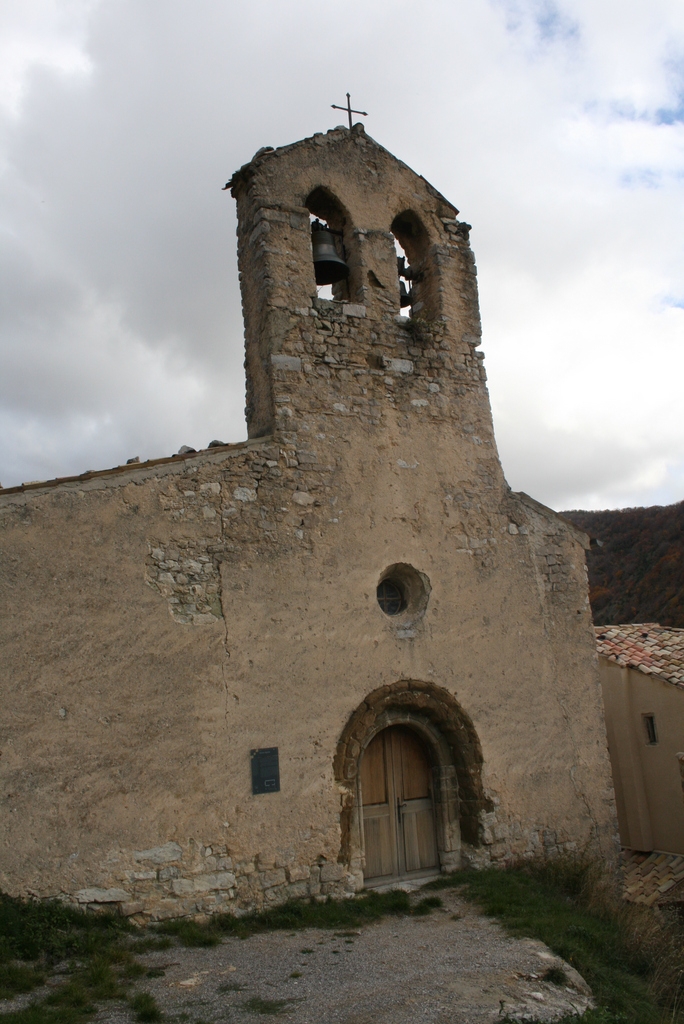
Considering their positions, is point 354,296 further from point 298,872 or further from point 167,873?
point 167,873

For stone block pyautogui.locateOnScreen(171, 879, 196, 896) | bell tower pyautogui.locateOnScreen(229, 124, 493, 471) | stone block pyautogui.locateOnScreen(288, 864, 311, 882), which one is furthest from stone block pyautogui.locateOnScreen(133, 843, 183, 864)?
bell tower pyautogui.locateOnScreen(229, 124, 493, 471)

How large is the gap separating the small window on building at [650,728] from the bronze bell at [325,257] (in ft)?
27.7

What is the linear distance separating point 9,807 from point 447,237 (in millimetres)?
7804

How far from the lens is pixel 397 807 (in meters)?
7.67

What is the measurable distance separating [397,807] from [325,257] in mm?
6079

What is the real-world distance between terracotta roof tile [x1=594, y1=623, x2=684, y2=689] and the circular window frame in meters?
5.45

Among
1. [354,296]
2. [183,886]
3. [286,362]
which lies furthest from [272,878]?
[354,296]

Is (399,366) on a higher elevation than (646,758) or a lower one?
higher

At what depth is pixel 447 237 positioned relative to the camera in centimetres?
929

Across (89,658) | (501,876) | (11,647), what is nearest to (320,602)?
(89,658)

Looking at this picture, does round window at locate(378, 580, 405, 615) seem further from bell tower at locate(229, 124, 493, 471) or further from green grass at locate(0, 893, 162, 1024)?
green grass at locate(0, 893, 162, 1024)

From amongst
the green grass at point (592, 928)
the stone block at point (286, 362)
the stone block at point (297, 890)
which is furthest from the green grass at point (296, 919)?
the stone block at point (286, 362)

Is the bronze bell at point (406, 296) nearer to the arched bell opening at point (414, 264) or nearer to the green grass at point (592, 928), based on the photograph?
the arched bell opening at point (414, 264)

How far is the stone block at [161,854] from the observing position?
20.0 feet
